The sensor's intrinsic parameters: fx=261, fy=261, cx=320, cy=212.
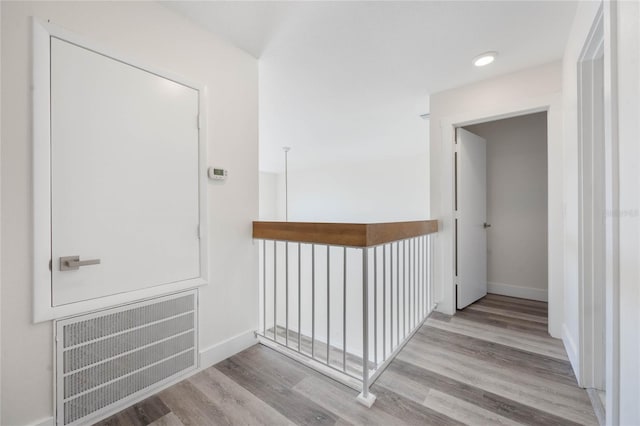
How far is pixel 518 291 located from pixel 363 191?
11.3 feet

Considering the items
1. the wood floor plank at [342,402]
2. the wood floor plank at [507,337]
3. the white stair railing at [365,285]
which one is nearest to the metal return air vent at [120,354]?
the white stair railing at [365,285]

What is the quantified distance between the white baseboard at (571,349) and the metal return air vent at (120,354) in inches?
95.3

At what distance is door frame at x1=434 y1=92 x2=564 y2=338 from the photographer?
2.21m

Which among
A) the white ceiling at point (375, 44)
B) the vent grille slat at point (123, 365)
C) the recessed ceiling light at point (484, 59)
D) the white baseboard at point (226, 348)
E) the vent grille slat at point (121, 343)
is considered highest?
the white ceiling at point (375, 44)

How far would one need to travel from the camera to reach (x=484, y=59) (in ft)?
7.04

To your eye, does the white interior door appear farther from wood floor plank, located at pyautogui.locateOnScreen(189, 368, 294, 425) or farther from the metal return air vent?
the metal return air vent

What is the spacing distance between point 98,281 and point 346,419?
148cm

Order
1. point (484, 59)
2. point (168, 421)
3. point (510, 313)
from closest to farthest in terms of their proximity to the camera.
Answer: point (168, 421), point (484, 59), point (510, 313)

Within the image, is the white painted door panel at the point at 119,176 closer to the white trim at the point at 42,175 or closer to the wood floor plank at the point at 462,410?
the white trim at the point at 42,175

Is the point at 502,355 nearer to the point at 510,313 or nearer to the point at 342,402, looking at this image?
the point at 510,313

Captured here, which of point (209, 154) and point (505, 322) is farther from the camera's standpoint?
point (505, 322)

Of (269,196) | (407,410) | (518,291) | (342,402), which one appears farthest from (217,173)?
(269,196)

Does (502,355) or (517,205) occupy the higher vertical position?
(517,205)

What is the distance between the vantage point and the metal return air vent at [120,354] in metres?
1.29
